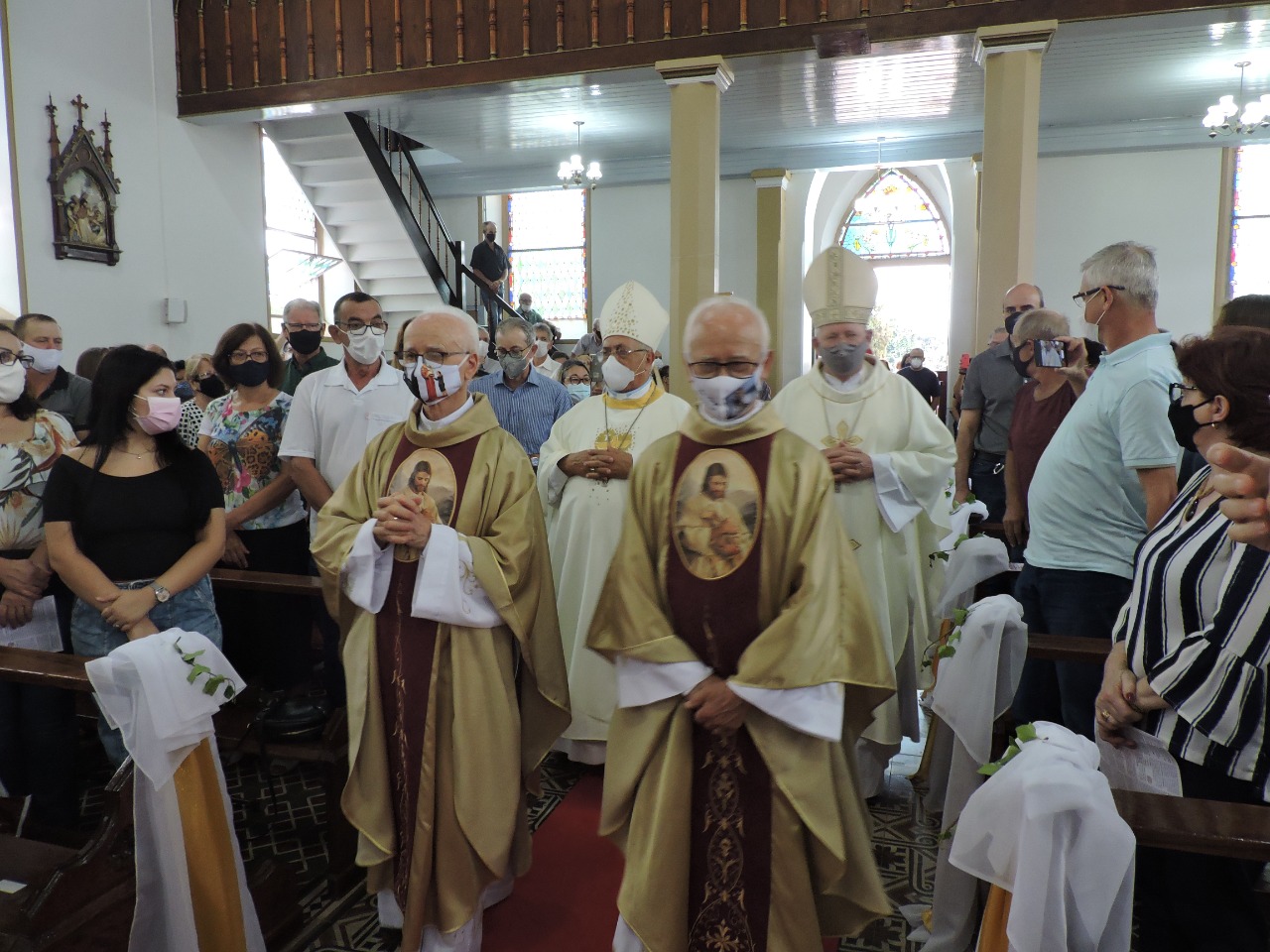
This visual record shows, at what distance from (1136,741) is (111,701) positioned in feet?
8.34

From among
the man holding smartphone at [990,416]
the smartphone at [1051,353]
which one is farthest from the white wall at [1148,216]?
the smartphone at [1051,353]

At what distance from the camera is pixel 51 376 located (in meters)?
4.70

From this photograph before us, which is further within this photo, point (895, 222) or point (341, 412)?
point (895, 222)

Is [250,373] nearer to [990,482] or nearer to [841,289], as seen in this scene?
[841,289]

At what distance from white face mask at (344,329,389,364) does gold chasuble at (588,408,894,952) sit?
2.13 meters

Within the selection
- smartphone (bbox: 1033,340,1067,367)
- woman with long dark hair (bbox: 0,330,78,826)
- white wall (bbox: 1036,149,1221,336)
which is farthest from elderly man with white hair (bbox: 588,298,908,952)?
white wall (bbox: 1036,149,1221,336)

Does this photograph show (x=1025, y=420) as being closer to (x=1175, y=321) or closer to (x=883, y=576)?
(x=883, y=576)

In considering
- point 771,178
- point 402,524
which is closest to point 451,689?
point 402,524

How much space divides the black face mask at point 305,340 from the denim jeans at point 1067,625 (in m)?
3.71

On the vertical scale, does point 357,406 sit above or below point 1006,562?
above

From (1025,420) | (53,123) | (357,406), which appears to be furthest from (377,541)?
(53,123)

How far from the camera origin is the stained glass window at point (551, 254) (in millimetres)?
16484

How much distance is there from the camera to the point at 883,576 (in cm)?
362

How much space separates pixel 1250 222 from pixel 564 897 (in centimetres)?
1405
